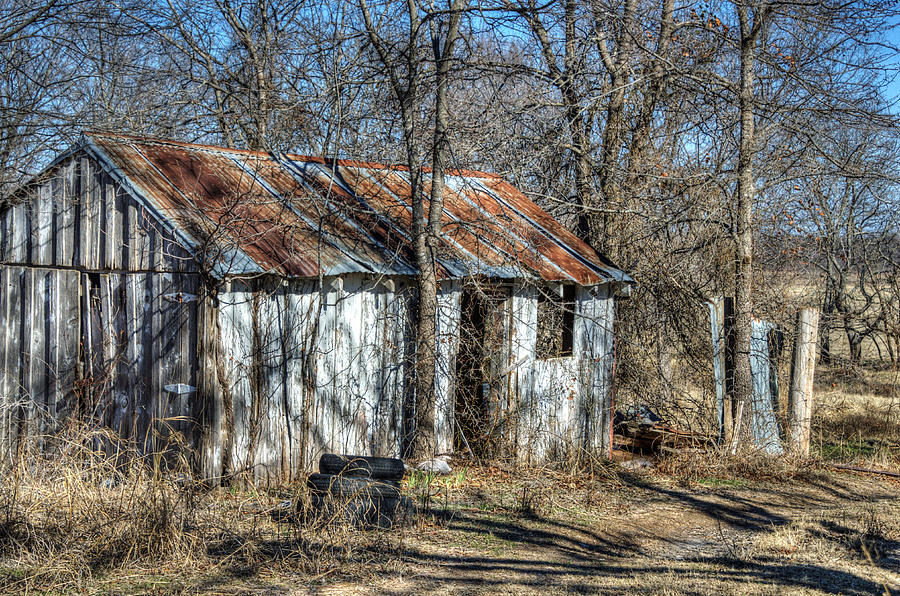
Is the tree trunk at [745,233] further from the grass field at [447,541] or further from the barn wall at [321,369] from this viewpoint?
the barn wall at [321,369]

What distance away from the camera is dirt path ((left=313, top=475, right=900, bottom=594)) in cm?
592

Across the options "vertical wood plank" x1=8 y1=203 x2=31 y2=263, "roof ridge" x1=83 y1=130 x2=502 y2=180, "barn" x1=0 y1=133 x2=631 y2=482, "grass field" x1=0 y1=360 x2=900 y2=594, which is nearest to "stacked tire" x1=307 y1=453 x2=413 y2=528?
"grass field" x1=0 y1=360 x2=900 y2=594

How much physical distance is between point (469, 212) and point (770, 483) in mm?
5177

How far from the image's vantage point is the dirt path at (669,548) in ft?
19.4

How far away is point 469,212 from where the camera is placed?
10.9 m

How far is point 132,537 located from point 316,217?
15.0 ft

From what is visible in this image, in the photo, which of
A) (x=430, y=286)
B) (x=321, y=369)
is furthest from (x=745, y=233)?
(x=321, y=369)

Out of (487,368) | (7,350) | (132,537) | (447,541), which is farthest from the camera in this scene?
(487,368)

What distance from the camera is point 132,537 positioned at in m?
5.79

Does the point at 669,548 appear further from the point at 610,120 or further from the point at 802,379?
the point at 610,120

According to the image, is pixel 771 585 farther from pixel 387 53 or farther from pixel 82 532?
pixel 387 53

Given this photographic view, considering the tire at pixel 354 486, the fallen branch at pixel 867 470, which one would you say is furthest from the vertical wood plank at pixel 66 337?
the fallen branch at pixel 867 470

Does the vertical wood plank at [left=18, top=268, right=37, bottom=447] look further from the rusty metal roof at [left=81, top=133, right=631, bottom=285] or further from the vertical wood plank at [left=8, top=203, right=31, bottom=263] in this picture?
the rusty metal roof at [left=81, top=133, right=631, bottom=285]

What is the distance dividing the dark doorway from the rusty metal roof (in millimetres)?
458
